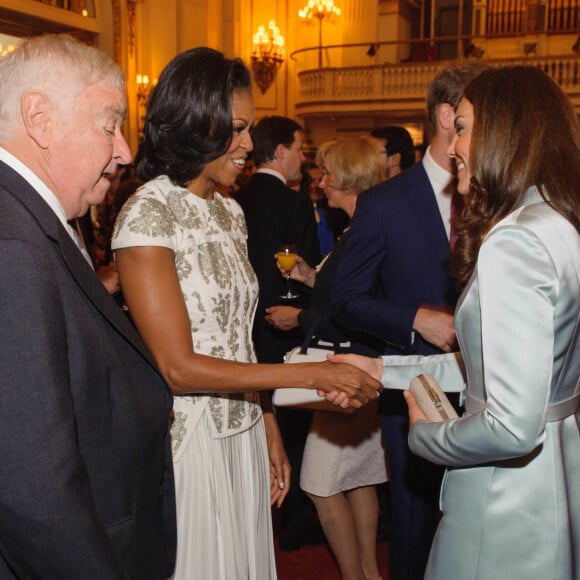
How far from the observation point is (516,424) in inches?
53.4

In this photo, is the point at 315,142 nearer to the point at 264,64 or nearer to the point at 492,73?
the point at 264,64

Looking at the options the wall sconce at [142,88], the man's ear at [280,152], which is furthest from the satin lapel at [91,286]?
the wall sconce at [142,88]

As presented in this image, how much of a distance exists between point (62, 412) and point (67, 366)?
8 cm

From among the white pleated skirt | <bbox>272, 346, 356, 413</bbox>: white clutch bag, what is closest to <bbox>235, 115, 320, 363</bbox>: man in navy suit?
<bbox>272, 346, 356, 413</bbox>: white clutch bag

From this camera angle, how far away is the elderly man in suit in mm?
999

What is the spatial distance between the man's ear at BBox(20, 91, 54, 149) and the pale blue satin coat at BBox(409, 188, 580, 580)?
883 mm

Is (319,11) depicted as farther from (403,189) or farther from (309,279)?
(403,189)

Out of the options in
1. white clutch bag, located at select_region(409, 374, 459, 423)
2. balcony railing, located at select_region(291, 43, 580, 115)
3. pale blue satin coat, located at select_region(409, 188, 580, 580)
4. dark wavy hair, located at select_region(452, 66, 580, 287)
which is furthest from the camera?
balcony railing, located at select_region(291, 43, 580, 115)

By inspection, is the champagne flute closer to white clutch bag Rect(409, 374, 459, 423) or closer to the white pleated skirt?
the white pleated skirt

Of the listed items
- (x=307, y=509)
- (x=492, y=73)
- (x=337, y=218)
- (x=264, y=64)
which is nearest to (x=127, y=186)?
(x=337, y=218)

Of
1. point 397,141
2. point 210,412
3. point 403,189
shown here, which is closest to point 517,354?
point 210,412

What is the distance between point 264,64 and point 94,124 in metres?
15.6

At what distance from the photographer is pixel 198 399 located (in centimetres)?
196

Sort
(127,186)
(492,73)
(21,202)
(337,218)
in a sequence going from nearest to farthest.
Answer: (21,202) < (492,73) < (127,186) < (337,218)
